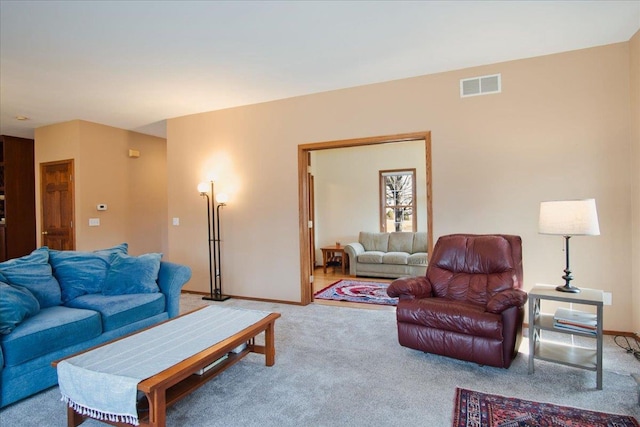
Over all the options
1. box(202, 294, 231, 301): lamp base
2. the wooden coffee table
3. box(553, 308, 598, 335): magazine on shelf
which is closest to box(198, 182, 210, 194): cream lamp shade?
box(202, 294, 231, 301): lamp base

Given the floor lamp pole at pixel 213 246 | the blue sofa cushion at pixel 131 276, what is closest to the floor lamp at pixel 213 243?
the floor lamp pole at pixel 213 246

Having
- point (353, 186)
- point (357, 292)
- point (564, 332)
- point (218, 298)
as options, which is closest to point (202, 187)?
point (218, 298)

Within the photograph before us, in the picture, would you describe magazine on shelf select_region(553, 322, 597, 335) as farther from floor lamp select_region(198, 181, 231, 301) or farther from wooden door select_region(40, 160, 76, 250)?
wooden door select_region(40, 160, 76, 250)

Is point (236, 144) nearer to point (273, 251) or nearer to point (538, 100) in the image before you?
point (273, 251)

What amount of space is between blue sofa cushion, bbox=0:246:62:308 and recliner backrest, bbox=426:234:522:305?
3.26 metres

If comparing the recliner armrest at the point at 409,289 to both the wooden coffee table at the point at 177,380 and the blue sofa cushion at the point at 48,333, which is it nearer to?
the wooden coffee table at the point at 177,380

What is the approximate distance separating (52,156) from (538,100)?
22.9 ft

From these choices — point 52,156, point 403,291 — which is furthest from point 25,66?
point 403,291

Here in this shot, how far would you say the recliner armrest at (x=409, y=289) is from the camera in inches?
114

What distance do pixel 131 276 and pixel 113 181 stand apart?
11.1 ft

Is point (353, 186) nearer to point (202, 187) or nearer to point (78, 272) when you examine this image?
point (202, 187)

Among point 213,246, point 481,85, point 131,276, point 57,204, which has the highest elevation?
point 481,85

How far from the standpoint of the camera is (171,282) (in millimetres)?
3352

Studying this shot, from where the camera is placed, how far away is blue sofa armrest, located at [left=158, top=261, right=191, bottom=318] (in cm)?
333
